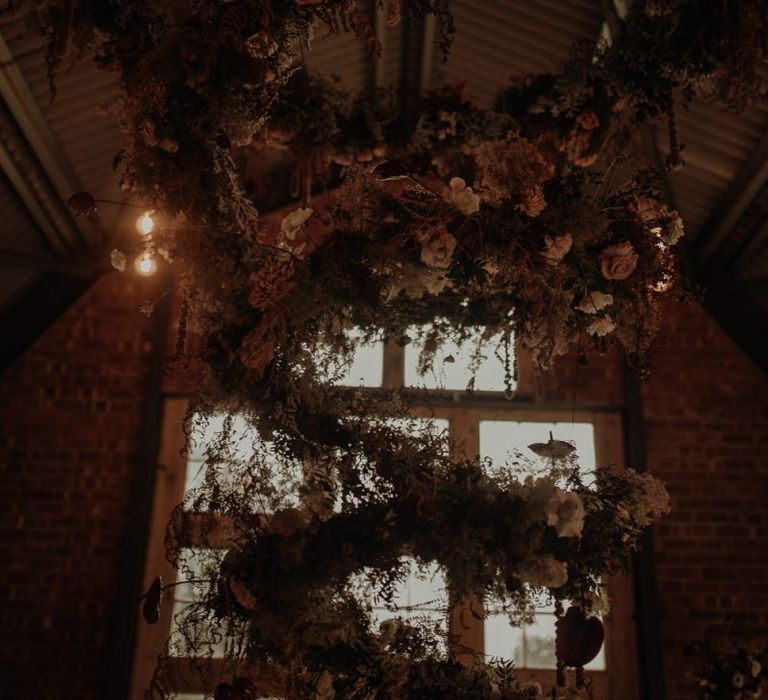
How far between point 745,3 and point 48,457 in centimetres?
456

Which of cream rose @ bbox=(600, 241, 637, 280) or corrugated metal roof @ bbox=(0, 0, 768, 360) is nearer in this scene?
cream rose @ bbox=(600, 241, 637, 280)

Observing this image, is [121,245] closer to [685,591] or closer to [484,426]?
[484,426]

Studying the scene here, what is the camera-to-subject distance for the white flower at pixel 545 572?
2582 mm

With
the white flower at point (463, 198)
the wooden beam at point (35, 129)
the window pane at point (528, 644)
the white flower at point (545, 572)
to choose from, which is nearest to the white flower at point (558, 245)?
the white flower at point (463, 198)

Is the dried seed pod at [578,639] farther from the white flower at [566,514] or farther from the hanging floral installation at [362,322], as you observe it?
the white flower at [566,514]

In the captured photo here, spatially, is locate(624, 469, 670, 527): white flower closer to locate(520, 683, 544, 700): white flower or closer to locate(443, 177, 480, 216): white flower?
locate(520, 683, 544, 700): white flower

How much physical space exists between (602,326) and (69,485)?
3.64 metres

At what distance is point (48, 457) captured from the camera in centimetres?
506

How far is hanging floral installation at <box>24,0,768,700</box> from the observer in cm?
267

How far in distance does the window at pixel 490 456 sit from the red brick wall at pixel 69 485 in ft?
0.86

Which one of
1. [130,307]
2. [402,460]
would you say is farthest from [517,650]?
[130,307]

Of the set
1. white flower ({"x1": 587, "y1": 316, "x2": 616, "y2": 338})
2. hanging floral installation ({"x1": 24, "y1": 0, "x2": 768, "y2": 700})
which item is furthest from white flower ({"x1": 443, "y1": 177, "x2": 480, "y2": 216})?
white flower ({"x1": 587, "y1": 316, "x2": 616, "y2": 338})

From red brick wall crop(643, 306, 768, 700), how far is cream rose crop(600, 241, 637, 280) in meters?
2.03

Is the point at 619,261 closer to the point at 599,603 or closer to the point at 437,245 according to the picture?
the point at 437,245
